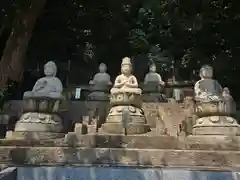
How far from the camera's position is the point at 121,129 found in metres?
8.07

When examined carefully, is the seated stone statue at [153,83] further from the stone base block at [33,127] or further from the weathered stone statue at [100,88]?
the stone base block at [33,127]

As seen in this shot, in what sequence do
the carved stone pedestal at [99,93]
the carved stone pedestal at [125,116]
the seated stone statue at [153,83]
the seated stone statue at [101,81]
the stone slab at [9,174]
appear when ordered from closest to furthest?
1. the stone slab at [9,174]
2. the carved stone pedestal at [125,116]
3. the carved stone pedestal at [99,93]
4. the seated stone statue at [101,81]
5. the seated stone statue at [153,83]

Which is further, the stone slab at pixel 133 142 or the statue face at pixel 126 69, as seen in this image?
the statue face at pixel 126 69

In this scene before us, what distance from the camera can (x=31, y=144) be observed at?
7316mm

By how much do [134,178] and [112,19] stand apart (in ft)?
35.5

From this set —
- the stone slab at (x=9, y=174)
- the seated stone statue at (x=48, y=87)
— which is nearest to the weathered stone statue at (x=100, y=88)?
the seated stone statue at (x=48, y=87)

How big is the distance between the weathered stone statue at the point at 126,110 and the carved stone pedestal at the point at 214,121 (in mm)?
1146

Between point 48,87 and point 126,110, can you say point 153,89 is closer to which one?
point 126,110

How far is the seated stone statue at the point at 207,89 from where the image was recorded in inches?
331

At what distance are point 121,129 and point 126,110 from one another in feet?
1.84

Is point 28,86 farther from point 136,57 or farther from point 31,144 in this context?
point 31,144

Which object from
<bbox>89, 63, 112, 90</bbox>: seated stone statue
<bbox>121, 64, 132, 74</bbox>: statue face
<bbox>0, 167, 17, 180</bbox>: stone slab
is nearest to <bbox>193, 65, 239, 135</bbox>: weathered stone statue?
<bbox>121, 64, 132, 74</bbox>: statue face

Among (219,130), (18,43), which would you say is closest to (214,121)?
(219,130)

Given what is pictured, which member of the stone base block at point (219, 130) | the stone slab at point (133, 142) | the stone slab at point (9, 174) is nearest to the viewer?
the stone slab at point (9, 174)
